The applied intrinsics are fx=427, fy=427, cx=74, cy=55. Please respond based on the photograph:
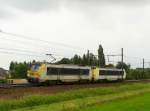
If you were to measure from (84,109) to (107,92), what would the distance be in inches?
675

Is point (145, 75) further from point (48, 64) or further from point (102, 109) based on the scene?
point (102, 109)

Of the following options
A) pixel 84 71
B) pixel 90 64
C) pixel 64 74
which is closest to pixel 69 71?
pixel 64 74

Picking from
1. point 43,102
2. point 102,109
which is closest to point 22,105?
point 43,102

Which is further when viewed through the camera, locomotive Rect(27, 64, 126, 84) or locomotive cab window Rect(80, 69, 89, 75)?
locomotive cab window Rect(80, 69, 89, 75)

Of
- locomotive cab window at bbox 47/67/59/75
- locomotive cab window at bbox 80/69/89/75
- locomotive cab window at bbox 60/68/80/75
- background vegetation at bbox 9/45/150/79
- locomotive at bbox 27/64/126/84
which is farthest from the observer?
background vegetation at bbox 9/45/150/79

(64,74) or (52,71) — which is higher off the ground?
(52,71)

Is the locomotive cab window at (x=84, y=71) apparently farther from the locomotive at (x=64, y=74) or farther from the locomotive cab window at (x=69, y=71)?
the locomotive cab window at (x=69, y=71)

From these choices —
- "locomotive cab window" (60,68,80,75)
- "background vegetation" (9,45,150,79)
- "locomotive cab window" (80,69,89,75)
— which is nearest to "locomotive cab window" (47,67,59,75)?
"locomotive cab window" (60,68,80,75)

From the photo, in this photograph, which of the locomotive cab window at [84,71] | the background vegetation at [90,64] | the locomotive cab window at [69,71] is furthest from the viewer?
the background vegetation at [90,64]

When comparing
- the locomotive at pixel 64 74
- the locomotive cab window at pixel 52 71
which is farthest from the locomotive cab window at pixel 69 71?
the locomotive cab window at pixel 52 71

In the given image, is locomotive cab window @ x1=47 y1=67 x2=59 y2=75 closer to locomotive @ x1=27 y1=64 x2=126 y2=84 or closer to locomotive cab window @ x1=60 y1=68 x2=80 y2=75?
locomotive @ x1=27 y1=64 x2=126 y2=84

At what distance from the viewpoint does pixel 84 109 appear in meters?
25.3

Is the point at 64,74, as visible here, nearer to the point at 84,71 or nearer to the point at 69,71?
the point at 69,71

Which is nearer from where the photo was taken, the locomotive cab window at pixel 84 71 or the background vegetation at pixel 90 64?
the locomotive cab window at pixel 84 71
